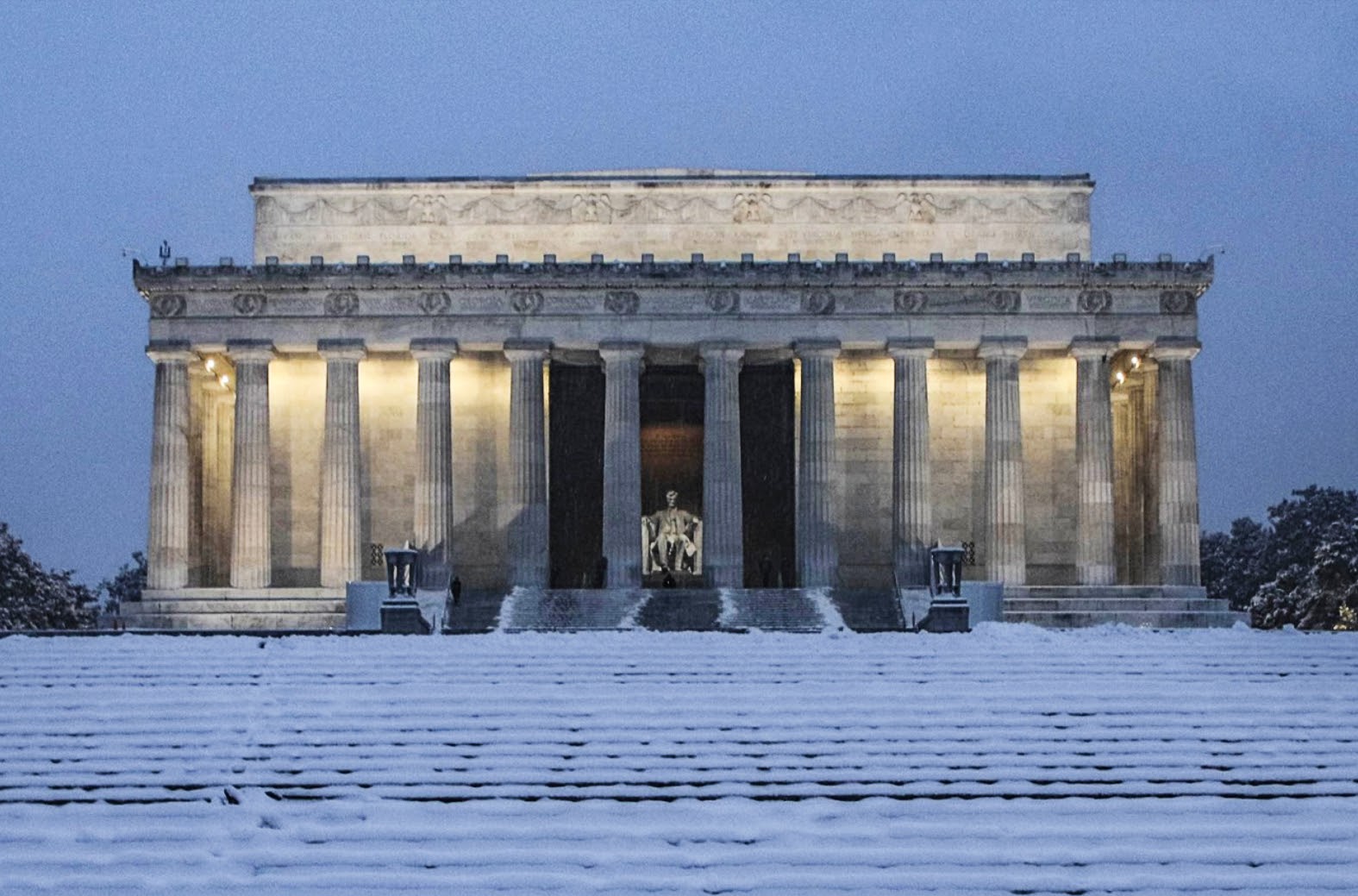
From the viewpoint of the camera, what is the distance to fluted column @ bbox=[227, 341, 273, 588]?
60219 millimetres

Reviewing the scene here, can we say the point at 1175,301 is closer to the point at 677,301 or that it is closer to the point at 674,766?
the point at 677,301

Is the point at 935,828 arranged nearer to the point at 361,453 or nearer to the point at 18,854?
the point at 18,854

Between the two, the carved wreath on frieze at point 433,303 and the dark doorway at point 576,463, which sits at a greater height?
the carved wreath on frieze at point 433,303

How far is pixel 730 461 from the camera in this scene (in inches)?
2377

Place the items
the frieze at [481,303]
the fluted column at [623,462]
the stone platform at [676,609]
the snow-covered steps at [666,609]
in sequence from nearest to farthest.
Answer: the snow-covered steps at [666,609] < the stone platform at [676,609] < the fluted column at [623,462] < the frieze at [481,303]

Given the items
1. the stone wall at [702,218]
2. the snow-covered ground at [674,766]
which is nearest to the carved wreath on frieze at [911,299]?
the stone wall at [702,218]

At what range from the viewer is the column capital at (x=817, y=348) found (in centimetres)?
6038

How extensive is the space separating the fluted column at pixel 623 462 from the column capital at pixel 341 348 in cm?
766

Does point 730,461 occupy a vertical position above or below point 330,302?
below

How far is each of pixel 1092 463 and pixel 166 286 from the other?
2968cm

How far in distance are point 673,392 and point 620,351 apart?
527 centimetres

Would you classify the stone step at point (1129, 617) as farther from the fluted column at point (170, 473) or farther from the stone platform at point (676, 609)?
the fluted column at point (170, 473)

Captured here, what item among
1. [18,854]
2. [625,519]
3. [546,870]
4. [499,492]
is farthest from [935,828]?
[499,492]

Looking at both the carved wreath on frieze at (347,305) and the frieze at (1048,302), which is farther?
the carved wreath on frieze at (347,305)
